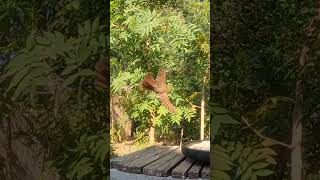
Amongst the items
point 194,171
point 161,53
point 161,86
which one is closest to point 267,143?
point 194,171

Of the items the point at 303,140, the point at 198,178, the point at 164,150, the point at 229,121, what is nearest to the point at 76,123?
the point at 229,121

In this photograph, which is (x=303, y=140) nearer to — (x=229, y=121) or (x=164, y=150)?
(x=229, y=121)

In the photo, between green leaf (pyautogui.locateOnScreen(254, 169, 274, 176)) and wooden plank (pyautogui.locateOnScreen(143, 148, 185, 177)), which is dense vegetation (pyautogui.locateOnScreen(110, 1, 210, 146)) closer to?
wooden plank (pyautogui.locateOnScreen(143, 148, 185, 177))

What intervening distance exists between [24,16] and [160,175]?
1.90 metres

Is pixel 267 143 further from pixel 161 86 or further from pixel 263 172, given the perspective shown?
pixel 161 86

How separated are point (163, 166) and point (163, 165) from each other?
51mm

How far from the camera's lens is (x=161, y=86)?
5.98 metres

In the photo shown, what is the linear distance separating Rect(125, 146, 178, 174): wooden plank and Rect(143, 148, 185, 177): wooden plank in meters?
0.07

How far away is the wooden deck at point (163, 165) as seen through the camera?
333 centimetres

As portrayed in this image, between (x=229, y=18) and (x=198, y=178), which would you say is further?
(x=198, y=178)

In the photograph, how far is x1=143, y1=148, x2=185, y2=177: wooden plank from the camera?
11.1 feet

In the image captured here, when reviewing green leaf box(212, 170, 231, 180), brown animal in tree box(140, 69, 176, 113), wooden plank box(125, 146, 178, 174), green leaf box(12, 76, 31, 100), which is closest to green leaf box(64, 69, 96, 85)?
green leaf box(12, 76, 31, 100)

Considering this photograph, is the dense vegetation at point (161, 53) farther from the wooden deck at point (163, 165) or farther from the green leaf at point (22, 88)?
the green leaf at point (22, 88)

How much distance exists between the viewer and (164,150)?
4492 mm
